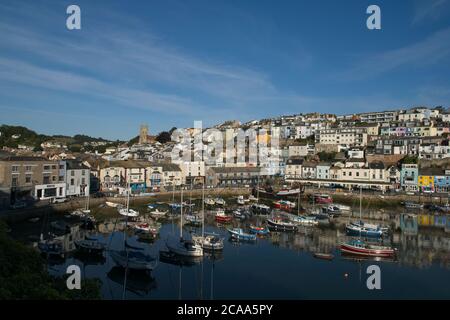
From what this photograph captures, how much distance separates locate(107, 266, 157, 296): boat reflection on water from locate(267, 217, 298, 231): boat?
13.3 meters

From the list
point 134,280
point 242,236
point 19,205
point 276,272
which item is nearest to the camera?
point 134,280

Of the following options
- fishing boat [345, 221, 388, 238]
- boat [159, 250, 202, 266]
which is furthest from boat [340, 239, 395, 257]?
boat [159, 250, 202, 266]

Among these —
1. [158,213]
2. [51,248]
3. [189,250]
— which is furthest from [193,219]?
[51,248]

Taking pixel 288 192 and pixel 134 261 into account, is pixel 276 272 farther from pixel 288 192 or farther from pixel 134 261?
pixel 288 192

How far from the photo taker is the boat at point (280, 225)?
27469 millimetres

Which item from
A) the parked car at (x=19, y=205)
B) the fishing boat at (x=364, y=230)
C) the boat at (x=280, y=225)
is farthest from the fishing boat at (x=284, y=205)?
the parked car at (x=19, y=205)

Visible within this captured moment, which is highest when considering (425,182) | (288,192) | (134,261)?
(425,182)

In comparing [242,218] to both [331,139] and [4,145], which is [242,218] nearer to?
[331,139]

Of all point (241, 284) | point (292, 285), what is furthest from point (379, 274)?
point (241, 284)

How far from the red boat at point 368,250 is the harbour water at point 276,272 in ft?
2.20

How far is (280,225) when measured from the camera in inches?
1094

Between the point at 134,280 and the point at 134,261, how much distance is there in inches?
36.0

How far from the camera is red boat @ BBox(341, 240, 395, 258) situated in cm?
2023
